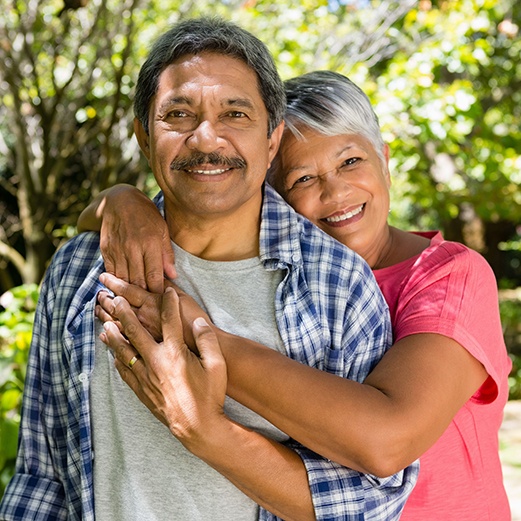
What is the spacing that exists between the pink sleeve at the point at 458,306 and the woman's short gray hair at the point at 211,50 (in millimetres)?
599

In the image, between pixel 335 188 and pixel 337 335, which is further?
pixel 335 188

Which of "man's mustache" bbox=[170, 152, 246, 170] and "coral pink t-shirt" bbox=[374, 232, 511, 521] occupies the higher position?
"man's mustache" bbox=[170, 152, 246, 170]

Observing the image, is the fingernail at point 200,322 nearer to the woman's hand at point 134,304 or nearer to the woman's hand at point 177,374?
the woman's hand at point 177,374

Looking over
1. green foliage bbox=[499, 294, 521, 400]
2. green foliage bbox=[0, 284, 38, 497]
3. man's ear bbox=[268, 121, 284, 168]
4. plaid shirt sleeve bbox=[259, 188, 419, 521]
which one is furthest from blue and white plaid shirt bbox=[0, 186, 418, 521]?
green foliage bbox=[499, 294, 521, 400]

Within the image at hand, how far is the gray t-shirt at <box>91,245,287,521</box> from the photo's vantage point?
187cm

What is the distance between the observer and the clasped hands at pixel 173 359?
5.57 feet

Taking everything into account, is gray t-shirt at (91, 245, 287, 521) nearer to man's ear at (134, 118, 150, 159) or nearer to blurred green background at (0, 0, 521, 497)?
man's ear at (134, 118, 150, 159)

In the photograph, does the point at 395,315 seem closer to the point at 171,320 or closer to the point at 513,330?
the point at 171,320

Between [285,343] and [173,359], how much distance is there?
0.32 m

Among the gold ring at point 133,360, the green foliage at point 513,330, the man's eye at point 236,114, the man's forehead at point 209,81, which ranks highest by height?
the man's forehead at point 209,81

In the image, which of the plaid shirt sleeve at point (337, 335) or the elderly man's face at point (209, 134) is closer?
the plaid shirt sleeve at point (337, 335)

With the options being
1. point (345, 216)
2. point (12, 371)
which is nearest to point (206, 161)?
point (345, 216)

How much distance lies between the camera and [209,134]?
193cm

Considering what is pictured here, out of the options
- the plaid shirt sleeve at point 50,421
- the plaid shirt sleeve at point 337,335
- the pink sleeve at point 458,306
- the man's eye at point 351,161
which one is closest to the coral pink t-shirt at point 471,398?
the pink sleeve at point 458,306
